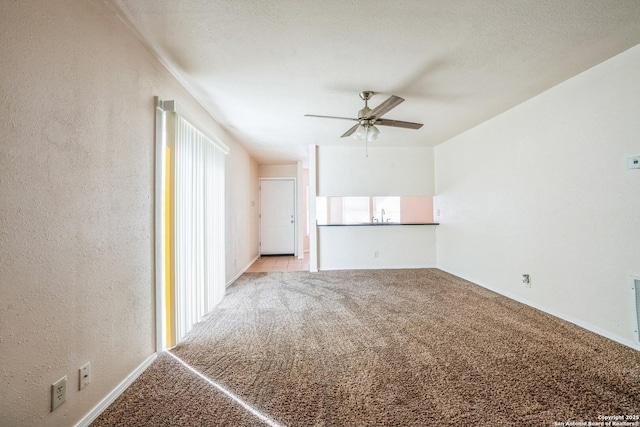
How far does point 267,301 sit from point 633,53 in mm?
4129

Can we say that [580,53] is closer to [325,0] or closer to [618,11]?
[618,11]

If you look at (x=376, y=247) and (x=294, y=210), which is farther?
(x=294, y=210)

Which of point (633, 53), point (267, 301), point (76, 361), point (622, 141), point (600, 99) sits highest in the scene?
point (633, 53)

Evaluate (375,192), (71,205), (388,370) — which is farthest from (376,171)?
(71,205)

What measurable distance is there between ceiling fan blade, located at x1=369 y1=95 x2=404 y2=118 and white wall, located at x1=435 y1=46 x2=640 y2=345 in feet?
5.78

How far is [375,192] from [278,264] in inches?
103

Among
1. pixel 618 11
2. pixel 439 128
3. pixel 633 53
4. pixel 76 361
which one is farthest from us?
pixel 439 128

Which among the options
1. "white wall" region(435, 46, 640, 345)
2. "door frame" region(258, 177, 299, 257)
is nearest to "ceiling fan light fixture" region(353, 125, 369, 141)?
"white wall" region(435, 46, 640, 345)

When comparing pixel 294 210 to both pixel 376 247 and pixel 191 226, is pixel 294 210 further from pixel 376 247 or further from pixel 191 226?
pixel 191 226

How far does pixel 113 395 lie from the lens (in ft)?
5.07

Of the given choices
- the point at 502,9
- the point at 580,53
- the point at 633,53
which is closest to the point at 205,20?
the point at 502,9

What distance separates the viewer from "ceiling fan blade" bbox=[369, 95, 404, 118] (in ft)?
7.17

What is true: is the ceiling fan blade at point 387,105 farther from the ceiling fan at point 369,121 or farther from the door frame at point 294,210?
the door frame at point 294,210

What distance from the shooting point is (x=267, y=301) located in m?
3.29
